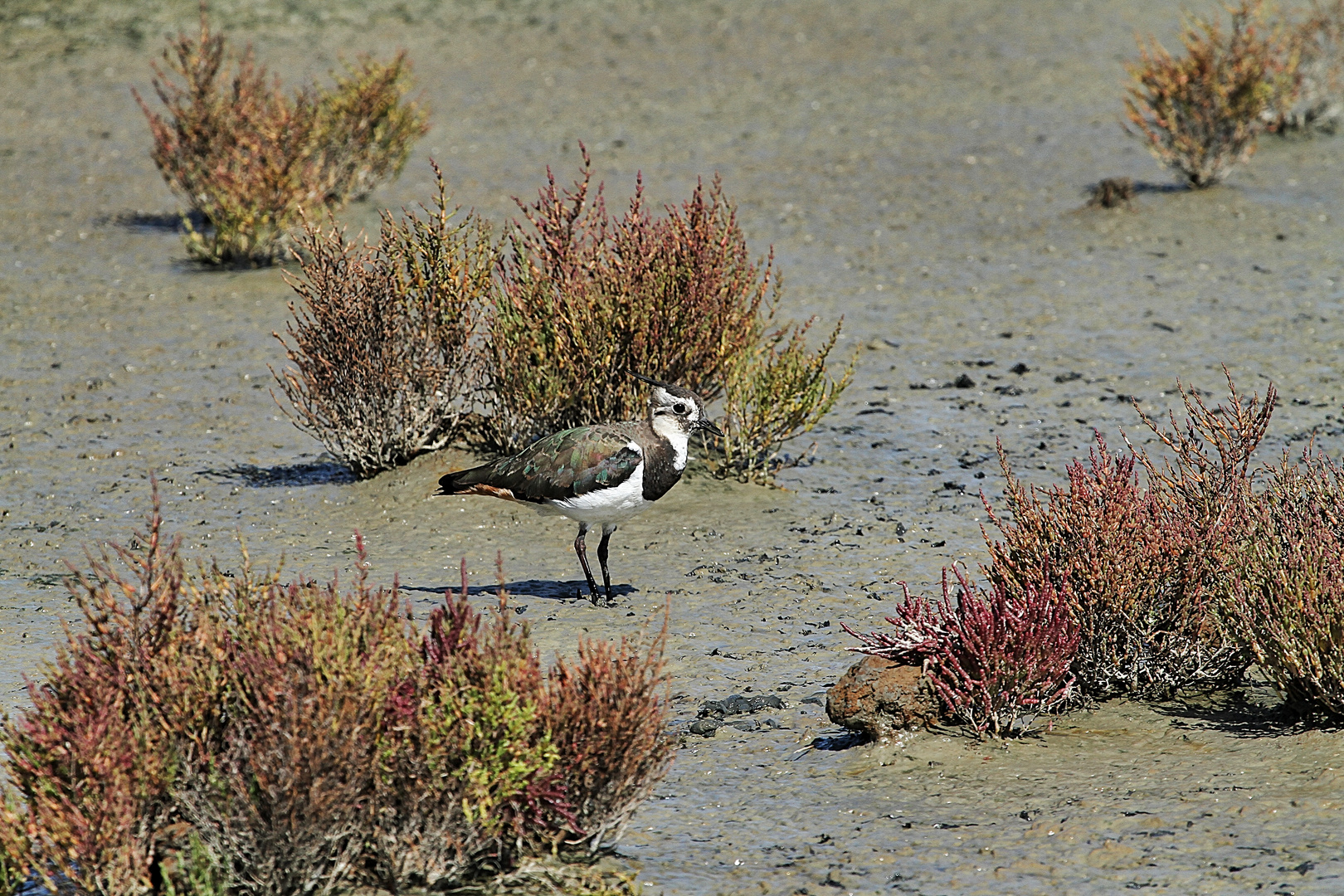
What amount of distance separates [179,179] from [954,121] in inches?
376

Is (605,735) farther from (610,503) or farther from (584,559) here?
(584,559)

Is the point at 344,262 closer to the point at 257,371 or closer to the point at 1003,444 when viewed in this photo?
the point at 257,371

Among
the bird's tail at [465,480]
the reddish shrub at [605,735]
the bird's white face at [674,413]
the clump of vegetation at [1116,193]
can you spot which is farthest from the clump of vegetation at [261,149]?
the reddish shrub at [605,735]

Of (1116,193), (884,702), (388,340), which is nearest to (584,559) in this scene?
(884,702)

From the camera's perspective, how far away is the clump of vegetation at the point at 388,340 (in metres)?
9.91

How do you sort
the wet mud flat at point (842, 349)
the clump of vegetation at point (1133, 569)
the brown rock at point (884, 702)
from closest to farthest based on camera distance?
the wet mud flat at point (842, 349)
the brown rock at point (884, 702)
the clump of vegetation at point (1133, 569)

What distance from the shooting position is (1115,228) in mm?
15508

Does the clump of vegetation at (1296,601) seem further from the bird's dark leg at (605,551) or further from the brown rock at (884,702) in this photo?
the bird's dark leg at (605,551)

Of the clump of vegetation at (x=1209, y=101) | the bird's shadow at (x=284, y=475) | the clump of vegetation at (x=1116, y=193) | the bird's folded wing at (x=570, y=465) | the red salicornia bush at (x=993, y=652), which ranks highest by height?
the clump of vegetation at (x=1209, y=101)

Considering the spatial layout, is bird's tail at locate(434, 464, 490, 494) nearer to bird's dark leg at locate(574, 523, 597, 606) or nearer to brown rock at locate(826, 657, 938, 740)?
bird's dark leg at locate(574, 523, 597, 606)

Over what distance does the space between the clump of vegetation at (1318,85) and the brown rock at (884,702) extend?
545 inches

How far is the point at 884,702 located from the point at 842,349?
6.66 meters

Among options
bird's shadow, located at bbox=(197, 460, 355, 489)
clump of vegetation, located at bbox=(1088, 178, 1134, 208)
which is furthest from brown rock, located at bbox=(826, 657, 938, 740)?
clump of vegetation, located at bbox=(1088, 178, 1134, 208)

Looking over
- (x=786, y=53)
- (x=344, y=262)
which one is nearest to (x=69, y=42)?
(x=786, y=53)
